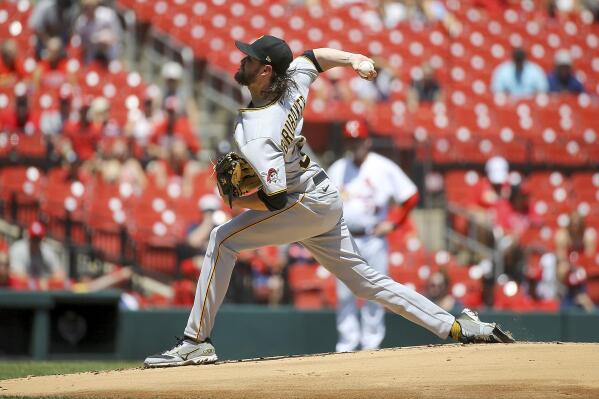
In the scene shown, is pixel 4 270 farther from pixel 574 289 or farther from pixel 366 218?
pixel 574 289

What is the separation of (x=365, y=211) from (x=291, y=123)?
10.0 feet

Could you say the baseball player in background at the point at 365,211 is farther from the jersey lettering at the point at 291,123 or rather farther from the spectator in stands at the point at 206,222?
the jersey lettering at the point at 291,123

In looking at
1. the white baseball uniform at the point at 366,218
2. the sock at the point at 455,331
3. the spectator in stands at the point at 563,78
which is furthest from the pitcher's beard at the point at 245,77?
the spectator in stands at the point at 563,78

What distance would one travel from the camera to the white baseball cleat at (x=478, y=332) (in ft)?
19.0

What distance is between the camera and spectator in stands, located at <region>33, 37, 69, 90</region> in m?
12.2

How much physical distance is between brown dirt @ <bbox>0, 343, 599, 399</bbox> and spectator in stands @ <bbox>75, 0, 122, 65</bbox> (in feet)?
26.4

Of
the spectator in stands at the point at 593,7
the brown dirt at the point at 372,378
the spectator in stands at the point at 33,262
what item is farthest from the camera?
the spectator in stands at the point at 593,7

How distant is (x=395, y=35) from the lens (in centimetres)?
1509

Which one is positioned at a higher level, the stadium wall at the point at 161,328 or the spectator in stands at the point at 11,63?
the spectator in stands at the point at 11,63

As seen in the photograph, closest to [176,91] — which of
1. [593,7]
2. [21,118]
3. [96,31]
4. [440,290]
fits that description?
[96,31]

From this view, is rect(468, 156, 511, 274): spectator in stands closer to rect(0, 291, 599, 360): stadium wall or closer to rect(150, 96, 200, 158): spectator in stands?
rect(0, 291, 599, 360): stadium wall

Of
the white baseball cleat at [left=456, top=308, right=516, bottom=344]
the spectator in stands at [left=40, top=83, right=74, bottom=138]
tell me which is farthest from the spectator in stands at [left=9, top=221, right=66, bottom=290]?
the white baseball cleat at [left=456, top=308, right=516, bottom=344]

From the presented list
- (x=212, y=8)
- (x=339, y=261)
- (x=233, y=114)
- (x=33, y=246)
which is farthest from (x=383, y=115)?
(x=339, y=261)

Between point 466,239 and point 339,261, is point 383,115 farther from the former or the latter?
point 339,261
